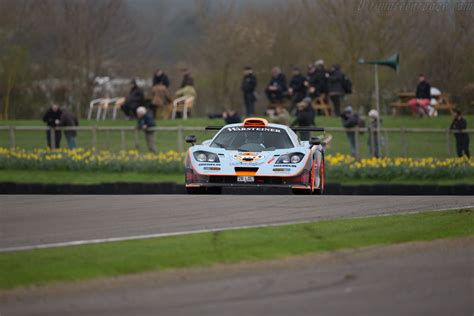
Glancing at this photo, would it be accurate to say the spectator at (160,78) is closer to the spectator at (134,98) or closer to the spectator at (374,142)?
the spectator at (134,98)

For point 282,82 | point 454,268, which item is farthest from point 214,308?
point 282,82

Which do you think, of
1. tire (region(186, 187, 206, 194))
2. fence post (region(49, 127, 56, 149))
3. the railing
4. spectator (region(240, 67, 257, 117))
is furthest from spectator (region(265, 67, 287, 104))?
tire (region(186, 187, 206, 194))

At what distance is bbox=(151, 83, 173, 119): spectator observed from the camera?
3775cm

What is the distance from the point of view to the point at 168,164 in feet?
90.6

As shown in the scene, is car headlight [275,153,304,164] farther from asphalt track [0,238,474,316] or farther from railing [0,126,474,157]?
railing [0,126,474,157]

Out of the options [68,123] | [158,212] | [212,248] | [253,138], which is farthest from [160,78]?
[212,248]

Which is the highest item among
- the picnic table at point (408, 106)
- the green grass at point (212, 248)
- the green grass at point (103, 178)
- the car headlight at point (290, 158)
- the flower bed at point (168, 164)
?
the car headlight at point (290, 158)

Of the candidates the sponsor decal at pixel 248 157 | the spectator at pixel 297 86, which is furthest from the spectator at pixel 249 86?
the sponsor decal at pixel 248 157

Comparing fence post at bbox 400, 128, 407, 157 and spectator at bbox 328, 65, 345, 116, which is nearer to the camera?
fence post at bbox 400, 128, 407, 157

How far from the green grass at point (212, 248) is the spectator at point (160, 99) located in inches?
919

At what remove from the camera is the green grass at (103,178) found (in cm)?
2547

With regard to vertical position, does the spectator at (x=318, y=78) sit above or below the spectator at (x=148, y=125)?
above

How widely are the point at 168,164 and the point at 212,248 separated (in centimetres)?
1549

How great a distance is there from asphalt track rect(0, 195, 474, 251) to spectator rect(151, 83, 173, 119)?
702 inches
